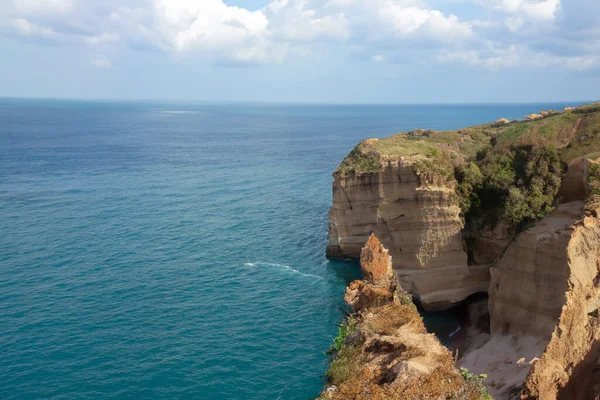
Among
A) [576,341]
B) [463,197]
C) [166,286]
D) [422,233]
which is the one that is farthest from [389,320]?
[166,286]

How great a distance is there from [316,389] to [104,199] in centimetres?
5391

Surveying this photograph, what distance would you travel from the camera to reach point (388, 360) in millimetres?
21000

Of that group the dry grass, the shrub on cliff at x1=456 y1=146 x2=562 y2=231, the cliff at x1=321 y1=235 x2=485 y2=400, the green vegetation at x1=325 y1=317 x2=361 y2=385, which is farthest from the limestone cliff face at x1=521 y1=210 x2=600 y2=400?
the green vegetation at x1=325 y1=317 x2=361 y2=385

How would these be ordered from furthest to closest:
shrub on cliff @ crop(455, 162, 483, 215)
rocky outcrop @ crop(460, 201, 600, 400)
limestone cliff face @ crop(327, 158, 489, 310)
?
shrub on cliff @ crop(455, 162, 483, 215) < limestone cliff face @ crop(327, 158, 489, 310) < rocky outcrop @ crop(460, 201, 600, 400)

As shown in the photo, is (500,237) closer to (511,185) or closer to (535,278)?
(511,185)

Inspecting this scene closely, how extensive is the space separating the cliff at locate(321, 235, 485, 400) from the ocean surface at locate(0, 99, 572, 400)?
29.8ft

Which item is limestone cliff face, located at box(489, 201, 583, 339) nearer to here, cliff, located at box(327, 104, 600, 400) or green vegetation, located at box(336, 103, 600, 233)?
cliff, located at box(327, 104, 600, 400)

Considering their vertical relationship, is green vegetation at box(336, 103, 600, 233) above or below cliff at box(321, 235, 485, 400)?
above

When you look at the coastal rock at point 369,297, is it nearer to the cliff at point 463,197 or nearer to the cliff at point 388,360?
the cliff at point 388,360

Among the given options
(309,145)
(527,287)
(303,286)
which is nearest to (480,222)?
(527,287)

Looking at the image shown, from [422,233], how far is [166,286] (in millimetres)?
24192

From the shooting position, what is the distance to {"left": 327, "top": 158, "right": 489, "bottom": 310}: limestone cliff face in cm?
4362

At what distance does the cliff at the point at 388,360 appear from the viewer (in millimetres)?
17766

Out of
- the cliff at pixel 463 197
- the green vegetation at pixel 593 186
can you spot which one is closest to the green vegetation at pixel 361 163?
the cliff at pixel 463 197
